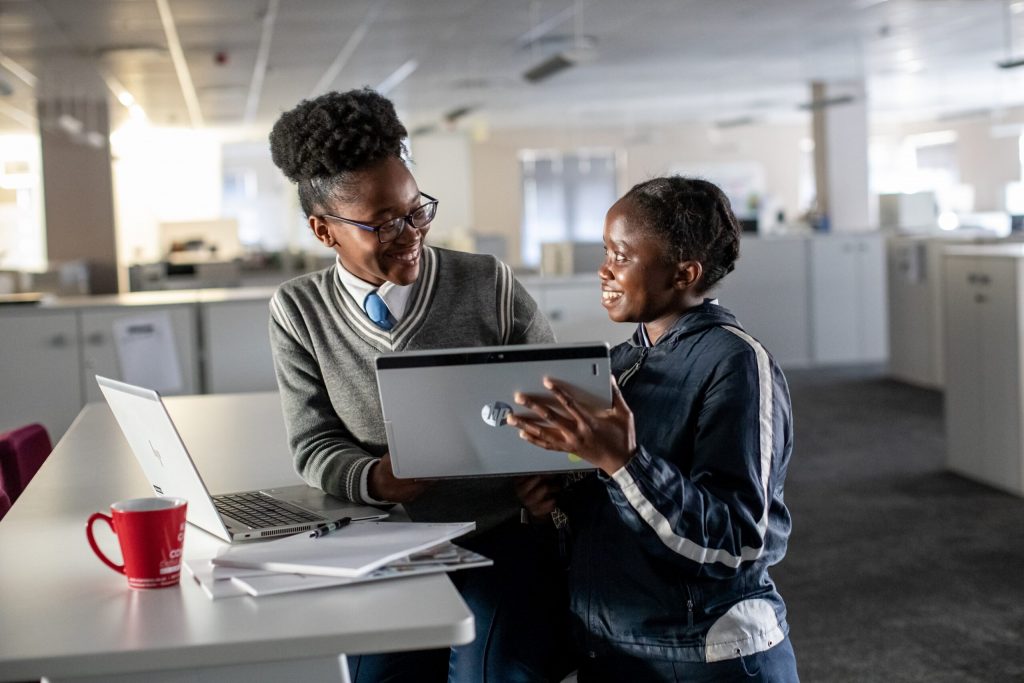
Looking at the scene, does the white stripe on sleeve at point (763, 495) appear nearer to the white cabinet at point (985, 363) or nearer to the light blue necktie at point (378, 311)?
the light blue necktie at point (378, 311)

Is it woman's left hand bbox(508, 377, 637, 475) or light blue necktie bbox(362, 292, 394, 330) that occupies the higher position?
light blue necktie bbox(362, 292, 394, 330)

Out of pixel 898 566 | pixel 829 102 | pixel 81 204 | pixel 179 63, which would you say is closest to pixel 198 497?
pixel 898 566

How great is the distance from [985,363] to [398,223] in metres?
3.88

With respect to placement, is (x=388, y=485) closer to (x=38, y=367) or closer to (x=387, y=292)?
(x=387, y=292)

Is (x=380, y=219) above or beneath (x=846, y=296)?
above

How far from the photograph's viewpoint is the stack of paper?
3.97 ft

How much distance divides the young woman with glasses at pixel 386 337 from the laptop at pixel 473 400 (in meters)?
0.14

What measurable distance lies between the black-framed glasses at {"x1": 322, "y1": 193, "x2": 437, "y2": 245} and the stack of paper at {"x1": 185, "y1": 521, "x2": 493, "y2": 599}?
461 mm

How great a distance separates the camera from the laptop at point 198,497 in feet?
4.40

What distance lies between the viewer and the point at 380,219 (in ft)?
5.25

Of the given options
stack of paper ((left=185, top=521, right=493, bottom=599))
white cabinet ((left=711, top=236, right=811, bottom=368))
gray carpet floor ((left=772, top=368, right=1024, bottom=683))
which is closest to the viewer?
stack of paper ((left=185, top=521, right=493, bottom=599))

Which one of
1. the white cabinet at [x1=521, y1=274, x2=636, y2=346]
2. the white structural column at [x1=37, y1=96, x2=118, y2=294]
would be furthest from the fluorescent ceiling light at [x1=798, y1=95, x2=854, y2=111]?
the white structural column at [x1=37, y1=96, x2=118, y2=294]

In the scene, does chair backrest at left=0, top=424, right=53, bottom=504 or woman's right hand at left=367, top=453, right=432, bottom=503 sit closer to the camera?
woman's right hand at left=367, top=453, right=432, bottom=503

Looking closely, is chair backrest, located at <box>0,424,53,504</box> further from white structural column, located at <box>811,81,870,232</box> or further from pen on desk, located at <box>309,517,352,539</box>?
white structural column, located at <box>811,81,870,232</box>
